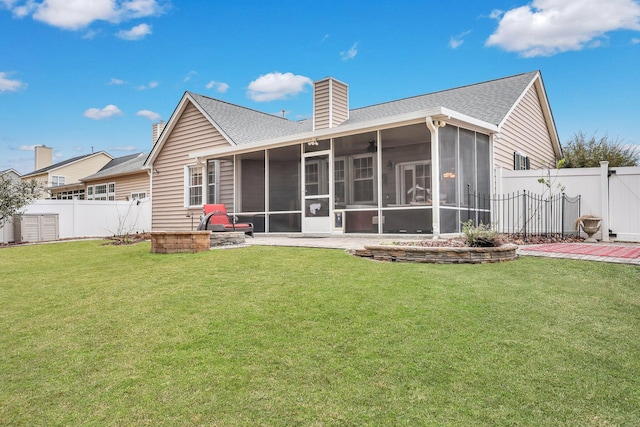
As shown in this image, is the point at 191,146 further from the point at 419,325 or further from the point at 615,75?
the point at 615,75

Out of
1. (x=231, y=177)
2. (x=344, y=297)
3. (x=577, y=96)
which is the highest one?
(x=577, y=96)

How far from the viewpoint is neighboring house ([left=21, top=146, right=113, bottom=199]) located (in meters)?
30.1

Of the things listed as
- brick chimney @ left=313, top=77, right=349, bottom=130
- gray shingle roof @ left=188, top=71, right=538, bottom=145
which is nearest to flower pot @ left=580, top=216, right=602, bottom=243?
gray shingle roof @ left=188, top=71, right=538, bottom=145

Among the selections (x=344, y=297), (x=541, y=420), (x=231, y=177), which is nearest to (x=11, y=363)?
Answer: (x=344, y=297)

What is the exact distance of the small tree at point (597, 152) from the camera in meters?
18.0

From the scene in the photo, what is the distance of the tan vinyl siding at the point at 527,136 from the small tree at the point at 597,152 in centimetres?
223

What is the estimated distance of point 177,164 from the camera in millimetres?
17188

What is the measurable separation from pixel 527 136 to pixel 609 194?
4.44 m

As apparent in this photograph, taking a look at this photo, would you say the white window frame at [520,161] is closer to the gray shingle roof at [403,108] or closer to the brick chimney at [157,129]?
the gray shingle roof at [403,108]

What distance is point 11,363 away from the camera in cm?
362

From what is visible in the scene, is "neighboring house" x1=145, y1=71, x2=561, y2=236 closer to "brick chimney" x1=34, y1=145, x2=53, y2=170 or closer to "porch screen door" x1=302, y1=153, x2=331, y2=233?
"porch screen door" x1=302, y1=153, x2=331, y2=233

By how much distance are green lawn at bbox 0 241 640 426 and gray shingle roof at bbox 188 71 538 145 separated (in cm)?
829

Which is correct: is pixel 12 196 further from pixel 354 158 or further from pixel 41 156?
pixel 41 156

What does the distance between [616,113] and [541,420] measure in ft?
57.4
